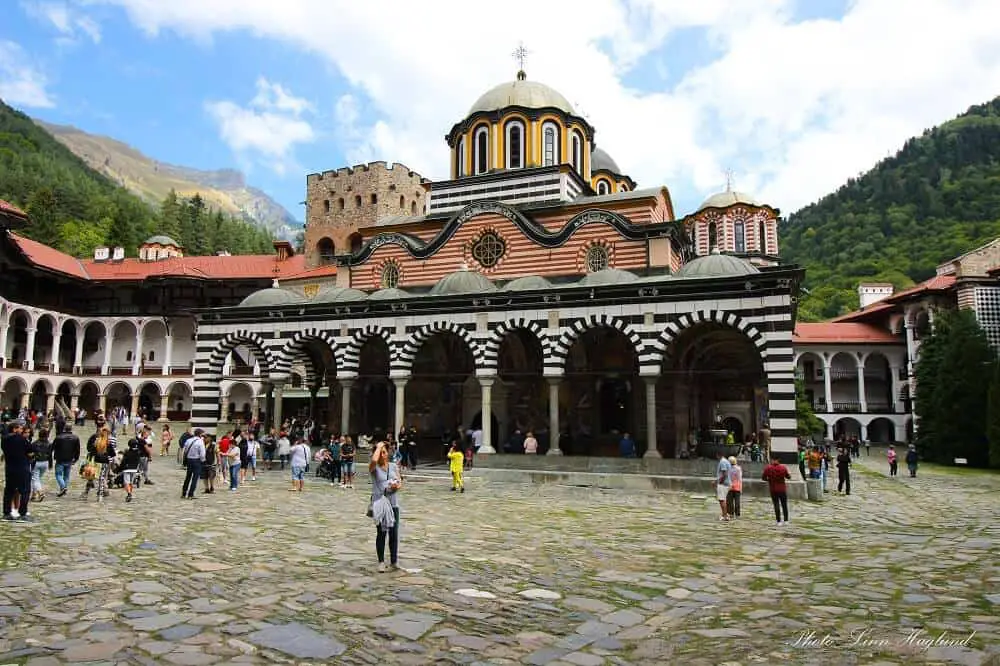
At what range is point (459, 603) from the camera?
6301mm

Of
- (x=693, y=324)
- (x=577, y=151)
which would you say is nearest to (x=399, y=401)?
(x=693, y=324)

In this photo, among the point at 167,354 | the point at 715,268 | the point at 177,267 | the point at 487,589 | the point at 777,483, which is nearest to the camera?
the point at 487,589

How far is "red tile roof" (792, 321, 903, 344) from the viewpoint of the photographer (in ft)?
150

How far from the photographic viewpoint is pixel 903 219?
79438mm

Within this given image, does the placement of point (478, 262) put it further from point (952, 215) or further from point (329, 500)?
point (952, 215)

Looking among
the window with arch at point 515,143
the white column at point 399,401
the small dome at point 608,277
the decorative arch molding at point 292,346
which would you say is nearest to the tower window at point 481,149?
the window with arch at point 515,143

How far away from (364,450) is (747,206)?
1168 inches

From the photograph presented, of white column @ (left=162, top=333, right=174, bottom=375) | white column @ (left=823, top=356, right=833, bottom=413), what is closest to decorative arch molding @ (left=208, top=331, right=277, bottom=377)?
white column @ (left=162, top=333, right=174, bottom=375)

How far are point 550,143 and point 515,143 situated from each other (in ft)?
4.62

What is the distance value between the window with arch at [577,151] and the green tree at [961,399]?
18.5m

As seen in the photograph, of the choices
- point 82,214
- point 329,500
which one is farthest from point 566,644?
point 82,214

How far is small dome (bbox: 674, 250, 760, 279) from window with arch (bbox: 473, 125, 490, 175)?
11.1m

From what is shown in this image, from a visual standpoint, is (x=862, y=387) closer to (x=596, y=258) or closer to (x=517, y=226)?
(x=596, y=258)

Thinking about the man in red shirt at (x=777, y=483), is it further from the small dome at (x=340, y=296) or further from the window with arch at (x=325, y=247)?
the window with arch at (x=325, y=247)
